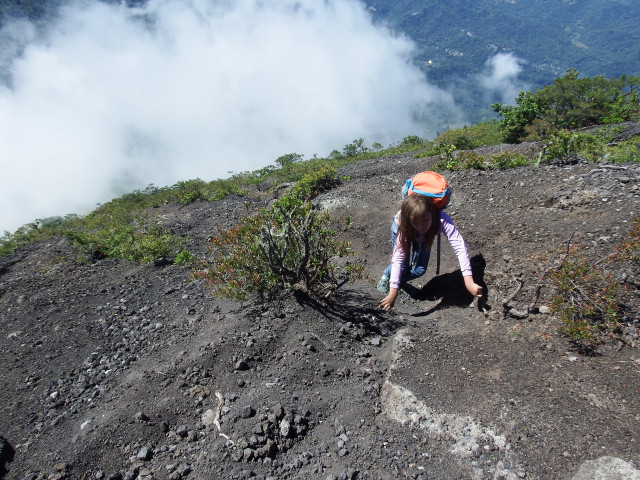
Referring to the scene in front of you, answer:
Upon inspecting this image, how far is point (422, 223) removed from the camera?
11.3 ft

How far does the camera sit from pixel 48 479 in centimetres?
267

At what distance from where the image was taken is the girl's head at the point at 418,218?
3.34m

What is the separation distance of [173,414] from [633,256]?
458cm

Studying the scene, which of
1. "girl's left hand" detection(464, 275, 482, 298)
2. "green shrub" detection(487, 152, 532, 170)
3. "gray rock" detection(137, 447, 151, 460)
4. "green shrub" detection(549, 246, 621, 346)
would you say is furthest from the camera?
"green shrub" detection(487, 152, 532, 170)

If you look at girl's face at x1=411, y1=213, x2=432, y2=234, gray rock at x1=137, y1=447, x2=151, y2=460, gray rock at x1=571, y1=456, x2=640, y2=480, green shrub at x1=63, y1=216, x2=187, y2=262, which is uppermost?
green shrub at x1=63, y1=216, x2=187, y2=262

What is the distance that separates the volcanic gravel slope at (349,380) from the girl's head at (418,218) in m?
1.00

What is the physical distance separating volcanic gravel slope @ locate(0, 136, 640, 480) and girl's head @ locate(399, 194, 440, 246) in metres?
1.00

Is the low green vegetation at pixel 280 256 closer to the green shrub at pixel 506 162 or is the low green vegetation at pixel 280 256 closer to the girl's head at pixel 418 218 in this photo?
the girl's head at pixel 418 218

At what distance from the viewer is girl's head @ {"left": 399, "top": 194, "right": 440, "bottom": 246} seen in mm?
3338

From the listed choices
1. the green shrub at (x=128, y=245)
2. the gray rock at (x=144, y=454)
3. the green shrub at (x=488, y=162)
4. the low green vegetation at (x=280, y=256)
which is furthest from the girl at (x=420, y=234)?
the green shrub at (x=488, y=162)

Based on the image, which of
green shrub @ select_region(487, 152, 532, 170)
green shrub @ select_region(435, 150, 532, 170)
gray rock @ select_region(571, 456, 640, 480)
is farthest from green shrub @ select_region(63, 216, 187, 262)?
green shrub @ select_region(487, 152, 532, 170)

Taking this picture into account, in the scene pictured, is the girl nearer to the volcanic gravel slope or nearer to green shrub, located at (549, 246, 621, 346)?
the volcanic gravel slope

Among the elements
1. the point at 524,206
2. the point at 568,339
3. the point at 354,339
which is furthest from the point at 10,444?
the point at 524,206

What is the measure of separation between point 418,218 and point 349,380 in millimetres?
1625
